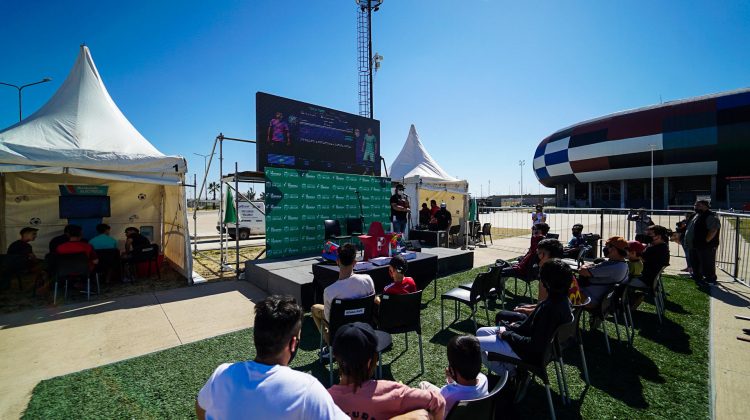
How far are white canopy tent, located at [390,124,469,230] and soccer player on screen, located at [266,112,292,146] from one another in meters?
5.38

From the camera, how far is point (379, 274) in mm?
5402

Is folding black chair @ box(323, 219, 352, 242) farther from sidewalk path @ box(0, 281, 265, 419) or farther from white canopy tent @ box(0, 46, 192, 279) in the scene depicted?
white canopy tent @ box(0, 46, 192, 279)

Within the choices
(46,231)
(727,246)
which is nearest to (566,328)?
(46,231)

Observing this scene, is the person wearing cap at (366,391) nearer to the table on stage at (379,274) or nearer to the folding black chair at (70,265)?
the table on stage at (379,274)

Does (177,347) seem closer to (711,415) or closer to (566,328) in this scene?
(566,328)

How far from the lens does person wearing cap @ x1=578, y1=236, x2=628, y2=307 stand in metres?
3.79

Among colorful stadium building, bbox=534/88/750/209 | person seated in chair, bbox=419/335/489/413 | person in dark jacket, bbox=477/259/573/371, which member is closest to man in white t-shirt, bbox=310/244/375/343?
person in dark jacket, bbox=477/259/573/371

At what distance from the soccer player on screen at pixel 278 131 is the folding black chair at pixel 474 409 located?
7.90 m

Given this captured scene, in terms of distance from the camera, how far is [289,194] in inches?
322

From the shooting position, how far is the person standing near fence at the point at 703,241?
652cm

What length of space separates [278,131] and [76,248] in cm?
477

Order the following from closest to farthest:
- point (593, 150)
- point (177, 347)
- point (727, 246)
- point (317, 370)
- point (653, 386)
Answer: point (653, 386) → point (317, 370) → point (177, 347) → point (727, 246) → point (593, 150)

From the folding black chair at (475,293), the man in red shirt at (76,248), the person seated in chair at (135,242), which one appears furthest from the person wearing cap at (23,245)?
the folding black chair at (475,293)

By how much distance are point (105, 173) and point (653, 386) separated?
8784 millimetres
